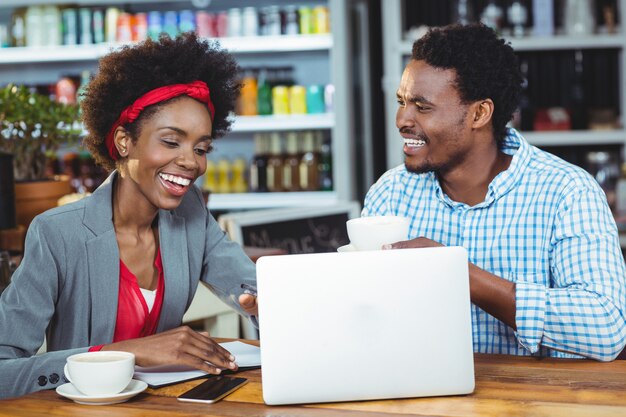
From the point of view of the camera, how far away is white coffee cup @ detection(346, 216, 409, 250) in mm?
1460

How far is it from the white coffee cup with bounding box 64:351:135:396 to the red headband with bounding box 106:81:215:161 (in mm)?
596

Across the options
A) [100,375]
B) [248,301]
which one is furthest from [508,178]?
[100,375]

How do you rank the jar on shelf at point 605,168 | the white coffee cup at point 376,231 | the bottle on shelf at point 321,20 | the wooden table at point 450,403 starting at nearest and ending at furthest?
the wooden table at point 450,403
the white coffee cup at point 376,231
the jar on shelf at point 605,168
the bottle on shelf at point 321,20

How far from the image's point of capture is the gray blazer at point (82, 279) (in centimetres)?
160

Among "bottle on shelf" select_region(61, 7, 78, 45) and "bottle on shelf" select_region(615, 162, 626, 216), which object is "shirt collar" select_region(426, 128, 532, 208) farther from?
"bottle on shelf" select_region(61, 7, 78, 45)

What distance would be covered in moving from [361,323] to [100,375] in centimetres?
40

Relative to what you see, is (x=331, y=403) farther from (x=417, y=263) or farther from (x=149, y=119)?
(x=149, y=119)

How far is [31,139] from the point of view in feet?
8.89

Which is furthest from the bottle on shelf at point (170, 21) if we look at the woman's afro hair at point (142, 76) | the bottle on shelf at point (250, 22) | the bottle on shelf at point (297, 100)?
the woman's afro hair at point (142, 76)

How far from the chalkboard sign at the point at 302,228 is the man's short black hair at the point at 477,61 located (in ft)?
4.38

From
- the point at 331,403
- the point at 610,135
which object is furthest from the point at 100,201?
the point at 610,135

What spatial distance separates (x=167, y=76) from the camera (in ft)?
6.03

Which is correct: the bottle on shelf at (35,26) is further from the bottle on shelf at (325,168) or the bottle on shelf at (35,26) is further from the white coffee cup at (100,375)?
the white coffee cup at (100,375)

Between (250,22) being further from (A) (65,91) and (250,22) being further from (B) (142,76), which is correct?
(B) (142,76)
